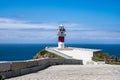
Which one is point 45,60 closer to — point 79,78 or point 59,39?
point 79,78

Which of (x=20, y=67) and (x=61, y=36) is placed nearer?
(x=20, y=67)

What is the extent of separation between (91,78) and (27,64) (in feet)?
10.2

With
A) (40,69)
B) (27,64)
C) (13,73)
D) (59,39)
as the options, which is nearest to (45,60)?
(40,69)

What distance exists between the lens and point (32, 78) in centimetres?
1212

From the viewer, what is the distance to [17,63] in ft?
43.0

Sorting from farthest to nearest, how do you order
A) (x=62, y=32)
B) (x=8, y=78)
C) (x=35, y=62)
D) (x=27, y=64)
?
(x=62, y=32)
(x=35, y=62)
(x=27, y=64)
(x=8, y=78)

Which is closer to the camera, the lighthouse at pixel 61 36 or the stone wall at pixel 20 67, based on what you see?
the stone wall at pixel 20 67

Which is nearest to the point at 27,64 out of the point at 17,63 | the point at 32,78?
the point at 17,63

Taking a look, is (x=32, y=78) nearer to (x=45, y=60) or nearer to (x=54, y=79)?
(x=54, y=79)

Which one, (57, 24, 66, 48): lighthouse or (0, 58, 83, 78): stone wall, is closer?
(0, 58, 83, 78): stone wall

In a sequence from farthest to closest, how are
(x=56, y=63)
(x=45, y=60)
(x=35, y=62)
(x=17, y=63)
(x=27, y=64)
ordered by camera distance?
(x=56, y=63) → (x=45, y=60) → (x=35, y=62) → (x=27, y=64) → (x=17, y=63)

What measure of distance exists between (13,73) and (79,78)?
259 centimetres

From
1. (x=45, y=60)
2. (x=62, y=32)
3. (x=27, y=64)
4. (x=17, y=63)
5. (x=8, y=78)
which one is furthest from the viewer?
(x=62, y=32)

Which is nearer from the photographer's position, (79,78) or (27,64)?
(79,78)
